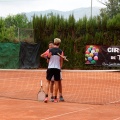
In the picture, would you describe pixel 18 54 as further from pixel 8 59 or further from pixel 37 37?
pixel 37 37

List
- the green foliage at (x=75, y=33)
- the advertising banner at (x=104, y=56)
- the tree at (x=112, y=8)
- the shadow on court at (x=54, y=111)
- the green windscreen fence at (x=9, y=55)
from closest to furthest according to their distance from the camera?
the shadow on court at (x=54, y=111) → the green windscreen fence at (x=9, y=55) → the advertising banner at (x=104, y=56) → the green foliage at (x=75, y=33) → the tree at (x=112, y=8)

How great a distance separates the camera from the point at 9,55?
2723 cm

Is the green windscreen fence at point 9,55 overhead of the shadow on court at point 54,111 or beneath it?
overhead

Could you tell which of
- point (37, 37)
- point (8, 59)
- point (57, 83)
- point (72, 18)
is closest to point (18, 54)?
point (8, 59)

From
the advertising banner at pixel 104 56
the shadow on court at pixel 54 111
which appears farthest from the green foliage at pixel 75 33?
the shadow on court at pixel 54 111

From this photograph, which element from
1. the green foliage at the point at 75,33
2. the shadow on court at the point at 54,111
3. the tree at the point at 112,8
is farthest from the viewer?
the tree at the point at 112,8

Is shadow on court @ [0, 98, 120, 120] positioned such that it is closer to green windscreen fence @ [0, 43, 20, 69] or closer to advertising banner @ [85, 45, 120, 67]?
green windscreen fence @ [0, 43, 20, 69]

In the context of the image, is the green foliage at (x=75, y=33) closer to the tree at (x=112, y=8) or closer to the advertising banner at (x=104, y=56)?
the advertising banner at (x=104, y=56)

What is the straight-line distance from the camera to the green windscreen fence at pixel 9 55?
2662 cm

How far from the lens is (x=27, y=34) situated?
31562mm

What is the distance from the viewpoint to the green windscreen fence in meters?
26.6

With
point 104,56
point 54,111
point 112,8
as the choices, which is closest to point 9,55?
point 104,56

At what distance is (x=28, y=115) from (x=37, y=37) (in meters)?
24.1

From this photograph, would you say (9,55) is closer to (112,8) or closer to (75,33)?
(75,33)
